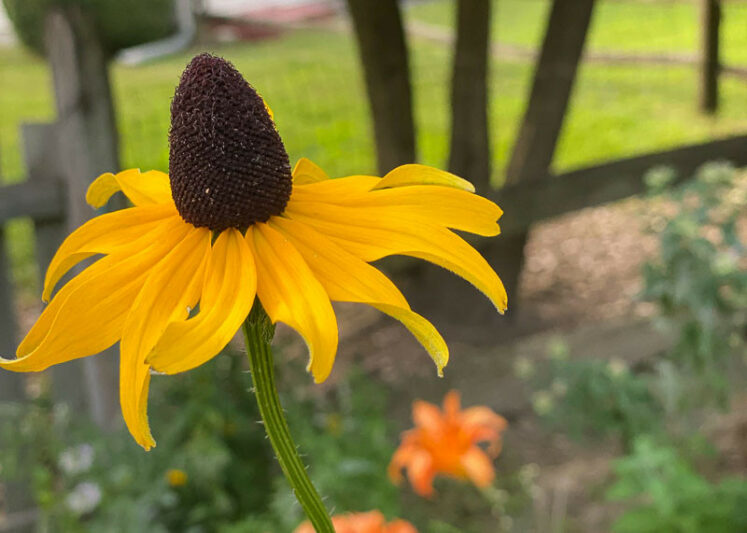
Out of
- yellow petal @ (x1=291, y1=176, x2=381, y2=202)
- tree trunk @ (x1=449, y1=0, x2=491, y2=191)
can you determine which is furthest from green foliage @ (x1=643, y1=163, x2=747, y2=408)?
yellow petal @ (x1=291, y1=176, x2=381, y2=202)

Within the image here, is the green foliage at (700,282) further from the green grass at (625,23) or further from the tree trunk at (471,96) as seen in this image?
the green grass at (625,23)

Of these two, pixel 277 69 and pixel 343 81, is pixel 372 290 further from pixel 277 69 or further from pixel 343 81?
pixel 277 69

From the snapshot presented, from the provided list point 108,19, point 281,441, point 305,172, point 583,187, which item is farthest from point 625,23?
point 281,441

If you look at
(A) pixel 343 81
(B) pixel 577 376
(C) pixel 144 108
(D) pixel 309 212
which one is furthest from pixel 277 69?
(D) pixel 309 212

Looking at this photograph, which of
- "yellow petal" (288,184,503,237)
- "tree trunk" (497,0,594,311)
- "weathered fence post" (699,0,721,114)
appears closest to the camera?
"yellow petal" (288,184,503,237)

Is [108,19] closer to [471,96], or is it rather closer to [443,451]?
[471,96]

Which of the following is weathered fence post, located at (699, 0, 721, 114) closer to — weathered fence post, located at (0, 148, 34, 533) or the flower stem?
weathered fence post, located at (0, 148, 34, 533)
